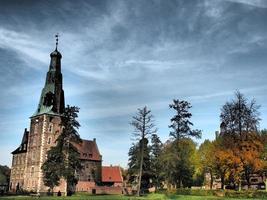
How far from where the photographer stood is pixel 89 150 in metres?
89.8

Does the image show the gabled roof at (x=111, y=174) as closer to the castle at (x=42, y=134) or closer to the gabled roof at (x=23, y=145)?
the castle at (x=42, y=134)

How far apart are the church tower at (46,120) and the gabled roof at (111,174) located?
19191mm

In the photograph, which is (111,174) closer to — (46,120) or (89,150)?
(89,150)

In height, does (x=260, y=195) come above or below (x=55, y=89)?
below

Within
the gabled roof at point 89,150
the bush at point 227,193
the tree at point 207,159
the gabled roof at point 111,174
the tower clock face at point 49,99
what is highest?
the tower clock face at point 49,99

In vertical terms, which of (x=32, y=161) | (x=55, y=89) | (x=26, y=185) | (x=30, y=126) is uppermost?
(x=55, y=89)

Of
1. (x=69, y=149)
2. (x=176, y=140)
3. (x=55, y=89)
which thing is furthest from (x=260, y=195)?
(x=55, y=89)

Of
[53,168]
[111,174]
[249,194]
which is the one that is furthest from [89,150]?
[249,194]

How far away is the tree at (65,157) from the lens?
54156mm

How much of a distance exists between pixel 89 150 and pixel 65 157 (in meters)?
33.8

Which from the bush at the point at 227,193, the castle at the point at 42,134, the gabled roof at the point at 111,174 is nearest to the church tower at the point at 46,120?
the castle at the point at 42,134

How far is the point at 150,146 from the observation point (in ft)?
240

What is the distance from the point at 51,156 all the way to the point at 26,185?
23.1 meters

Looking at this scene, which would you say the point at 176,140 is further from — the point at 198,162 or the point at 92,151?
the point at 92,151
